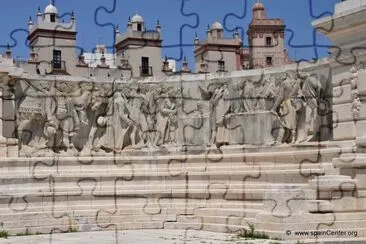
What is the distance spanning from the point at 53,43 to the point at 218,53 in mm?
10722

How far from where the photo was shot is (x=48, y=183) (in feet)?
61.3

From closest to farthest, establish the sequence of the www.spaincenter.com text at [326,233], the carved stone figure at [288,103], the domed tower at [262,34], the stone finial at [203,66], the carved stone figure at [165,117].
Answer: the www.spaincenter.com text at [326,233]
the carved stone figure at [288,103]
the carved stone figure at [165,117]
the stone finial at [203,66]
the domed tower at [262,34]

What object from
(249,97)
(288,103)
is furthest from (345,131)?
(249,97)

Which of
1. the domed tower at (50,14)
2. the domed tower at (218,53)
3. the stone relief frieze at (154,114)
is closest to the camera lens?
the stone relief frieze at (154,114)

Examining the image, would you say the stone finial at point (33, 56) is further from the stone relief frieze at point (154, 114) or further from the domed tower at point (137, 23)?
the stone relief frieze at point (154, 114)

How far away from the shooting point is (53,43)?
4350cm

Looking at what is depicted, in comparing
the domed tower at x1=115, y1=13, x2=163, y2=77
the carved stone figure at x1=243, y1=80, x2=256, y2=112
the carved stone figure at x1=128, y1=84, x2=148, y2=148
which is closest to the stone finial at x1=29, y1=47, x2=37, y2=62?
the domed tower at x1=115, y1=13, x2=163, y2=77

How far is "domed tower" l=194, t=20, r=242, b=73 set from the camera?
42906 mm

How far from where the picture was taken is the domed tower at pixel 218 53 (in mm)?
42906

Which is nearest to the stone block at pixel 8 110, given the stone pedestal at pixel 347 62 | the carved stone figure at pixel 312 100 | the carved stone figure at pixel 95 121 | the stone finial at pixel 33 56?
the carved stone figure at pixel 95 121

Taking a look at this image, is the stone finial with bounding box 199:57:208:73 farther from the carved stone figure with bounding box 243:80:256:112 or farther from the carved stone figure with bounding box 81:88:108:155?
the carved stone figure with bounding box 243:80:256:112

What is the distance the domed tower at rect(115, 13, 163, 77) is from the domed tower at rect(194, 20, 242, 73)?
9.67 feet

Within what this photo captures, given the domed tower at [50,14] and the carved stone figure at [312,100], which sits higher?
the domed tower at [50,14]

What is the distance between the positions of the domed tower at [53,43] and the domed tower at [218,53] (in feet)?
26.7
